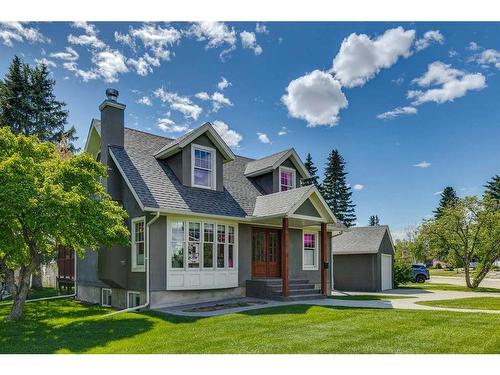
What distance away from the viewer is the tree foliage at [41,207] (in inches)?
364

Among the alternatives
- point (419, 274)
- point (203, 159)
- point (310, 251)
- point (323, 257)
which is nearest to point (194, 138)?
point (203, 159)

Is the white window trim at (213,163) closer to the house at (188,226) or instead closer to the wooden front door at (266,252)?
the house at (188,226)

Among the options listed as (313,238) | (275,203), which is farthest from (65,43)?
(313,238)

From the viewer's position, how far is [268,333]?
8.10 m

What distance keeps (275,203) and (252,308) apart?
4.50 metres

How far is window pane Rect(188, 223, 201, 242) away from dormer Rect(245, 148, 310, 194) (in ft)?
16.9

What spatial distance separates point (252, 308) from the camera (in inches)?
460

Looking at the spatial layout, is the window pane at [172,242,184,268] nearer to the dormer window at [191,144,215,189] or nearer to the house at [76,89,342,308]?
the house at [76,89,342,308]

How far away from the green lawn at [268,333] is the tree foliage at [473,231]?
13093mm

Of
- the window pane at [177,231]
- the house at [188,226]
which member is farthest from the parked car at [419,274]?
the window pane at [177,231]

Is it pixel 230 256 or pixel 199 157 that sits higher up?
pixel 199 157

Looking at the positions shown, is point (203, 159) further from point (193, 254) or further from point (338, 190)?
point (338, 190)

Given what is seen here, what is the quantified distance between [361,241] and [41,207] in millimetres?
17713
